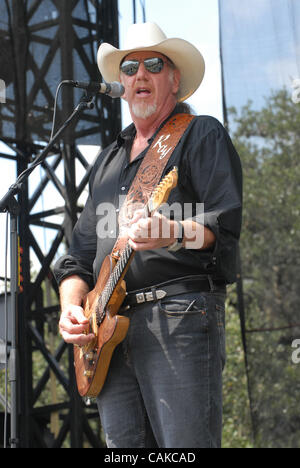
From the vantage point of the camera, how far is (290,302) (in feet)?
14.1

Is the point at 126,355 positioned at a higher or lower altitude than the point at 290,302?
lower

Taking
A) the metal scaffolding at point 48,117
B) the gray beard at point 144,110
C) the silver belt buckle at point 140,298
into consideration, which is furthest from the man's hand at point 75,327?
the metal scaffolding at point 48,117

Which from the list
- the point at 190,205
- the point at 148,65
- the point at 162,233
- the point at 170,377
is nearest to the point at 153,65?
the point at 148,65

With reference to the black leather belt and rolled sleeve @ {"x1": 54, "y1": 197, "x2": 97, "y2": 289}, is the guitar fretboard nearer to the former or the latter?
the black leather belt

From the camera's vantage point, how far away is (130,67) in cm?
250

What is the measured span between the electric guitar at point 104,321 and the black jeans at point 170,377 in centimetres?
4

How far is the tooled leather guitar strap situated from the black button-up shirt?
3 centimetres

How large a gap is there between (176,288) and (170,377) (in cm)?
27

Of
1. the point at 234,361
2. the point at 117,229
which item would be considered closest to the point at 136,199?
the point at 117,229

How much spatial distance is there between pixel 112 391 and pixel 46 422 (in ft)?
8.51

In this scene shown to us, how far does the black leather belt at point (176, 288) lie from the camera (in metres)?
2.09

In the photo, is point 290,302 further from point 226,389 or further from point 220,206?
point 226,389

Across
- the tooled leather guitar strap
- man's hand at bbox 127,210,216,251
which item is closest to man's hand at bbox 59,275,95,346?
the tooled leather guitar strap

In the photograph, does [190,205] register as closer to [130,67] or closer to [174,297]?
[174,297]
